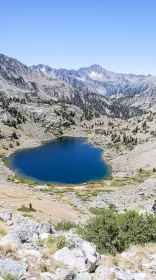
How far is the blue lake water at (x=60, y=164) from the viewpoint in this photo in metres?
109

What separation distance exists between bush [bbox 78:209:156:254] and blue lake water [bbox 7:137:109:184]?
3035 inches

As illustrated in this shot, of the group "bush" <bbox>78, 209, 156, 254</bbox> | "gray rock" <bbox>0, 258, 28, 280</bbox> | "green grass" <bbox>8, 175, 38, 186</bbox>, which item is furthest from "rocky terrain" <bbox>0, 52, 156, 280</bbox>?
"bush" <bbox>78, 209, 156, 254</bbox>

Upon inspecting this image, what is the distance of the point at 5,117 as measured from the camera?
199625 mm

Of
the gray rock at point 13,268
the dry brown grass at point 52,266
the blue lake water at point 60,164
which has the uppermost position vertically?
the gray rock at point 13,268

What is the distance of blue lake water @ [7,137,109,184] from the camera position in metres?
109

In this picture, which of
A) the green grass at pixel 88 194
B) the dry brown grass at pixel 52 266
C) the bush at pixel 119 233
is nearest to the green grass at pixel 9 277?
the dry brown grass at pixel 52 266

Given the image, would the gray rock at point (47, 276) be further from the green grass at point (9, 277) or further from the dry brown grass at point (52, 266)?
the green grass at point (9, 277)

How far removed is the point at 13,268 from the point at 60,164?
387ft

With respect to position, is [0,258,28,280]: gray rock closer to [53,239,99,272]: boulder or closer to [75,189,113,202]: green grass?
[53,239,99,272]: boulder

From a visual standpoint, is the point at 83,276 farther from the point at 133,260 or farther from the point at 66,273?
the point at 133,260

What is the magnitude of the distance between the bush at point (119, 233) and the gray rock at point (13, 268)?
789cm

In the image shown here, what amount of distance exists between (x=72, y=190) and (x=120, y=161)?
53.5 metres

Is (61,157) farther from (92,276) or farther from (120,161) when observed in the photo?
(92,276)

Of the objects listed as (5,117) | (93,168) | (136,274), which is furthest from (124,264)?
(5,117)
